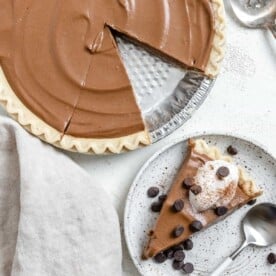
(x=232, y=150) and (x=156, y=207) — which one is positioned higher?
(x=232, y=150)

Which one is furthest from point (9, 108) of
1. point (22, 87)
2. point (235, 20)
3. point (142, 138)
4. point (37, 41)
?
point (235, 20)

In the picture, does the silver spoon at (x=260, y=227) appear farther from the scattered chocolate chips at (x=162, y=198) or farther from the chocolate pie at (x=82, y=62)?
the chocolate pie at (x=82, y=62)

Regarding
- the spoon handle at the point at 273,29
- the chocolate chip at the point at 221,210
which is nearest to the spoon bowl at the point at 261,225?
the chocolate chip at the point at 221,210

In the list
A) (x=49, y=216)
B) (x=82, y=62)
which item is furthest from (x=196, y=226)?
(x=82, y=62)

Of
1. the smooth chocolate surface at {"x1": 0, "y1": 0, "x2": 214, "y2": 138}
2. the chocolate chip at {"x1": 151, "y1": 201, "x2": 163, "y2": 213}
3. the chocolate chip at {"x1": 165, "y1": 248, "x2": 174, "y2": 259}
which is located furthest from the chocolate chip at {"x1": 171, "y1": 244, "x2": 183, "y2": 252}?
the smooth chocolate surface at {"x1": 0, "y1": 0, "x2": 214, "y2": 138}

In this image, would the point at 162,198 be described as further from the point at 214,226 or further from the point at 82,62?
the point at 82,62

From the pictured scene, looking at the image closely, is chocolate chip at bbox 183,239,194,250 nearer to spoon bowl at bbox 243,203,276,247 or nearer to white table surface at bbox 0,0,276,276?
spoon bowl at bbox 243,203,276,247
